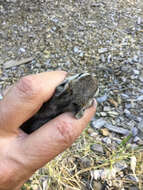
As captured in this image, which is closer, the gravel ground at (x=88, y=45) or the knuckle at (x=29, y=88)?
the knuckle at (x=29, y=88)

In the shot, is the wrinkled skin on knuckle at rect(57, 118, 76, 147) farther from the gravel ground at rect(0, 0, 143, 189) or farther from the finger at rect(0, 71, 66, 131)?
the gravel ground at rect(0, 0, 143, 189)

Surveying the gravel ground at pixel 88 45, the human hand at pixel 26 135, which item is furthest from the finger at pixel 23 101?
the gravel ground at pixel 88 45

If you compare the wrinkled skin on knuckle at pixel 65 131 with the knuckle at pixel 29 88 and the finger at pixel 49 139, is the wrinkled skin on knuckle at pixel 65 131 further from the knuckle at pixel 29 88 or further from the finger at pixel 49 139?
the knuckle at pixel 29 88

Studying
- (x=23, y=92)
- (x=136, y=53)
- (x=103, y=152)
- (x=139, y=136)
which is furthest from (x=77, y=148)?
(x=136, y=53)

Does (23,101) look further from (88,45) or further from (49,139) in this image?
(88,45)

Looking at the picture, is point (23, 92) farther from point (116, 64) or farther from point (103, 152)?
point (116, 64)

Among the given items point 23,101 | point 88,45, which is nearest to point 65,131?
point 23,101

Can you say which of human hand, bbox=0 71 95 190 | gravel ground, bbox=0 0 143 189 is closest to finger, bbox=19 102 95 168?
human hand, bbox=0 71 95 190
